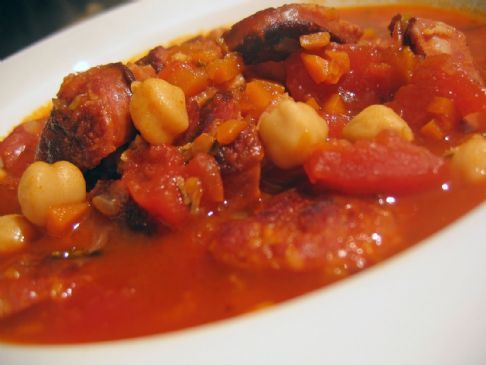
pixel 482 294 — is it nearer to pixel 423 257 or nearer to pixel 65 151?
pixel 423 257

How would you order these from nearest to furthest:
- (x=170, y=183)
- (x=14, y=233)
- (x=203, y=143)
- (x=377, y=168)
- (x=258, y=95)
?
(x=377, y=168), (x=170, y=183), (x=203, y=143), (x=14, y=233), (x=258, y=95)

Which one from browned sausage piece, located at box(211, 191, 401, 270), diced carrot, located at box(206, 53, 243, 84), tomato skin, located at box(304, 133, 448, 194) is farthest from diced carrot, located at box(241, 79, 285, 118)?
browned sausage piece, located at box(211, 191, 401, 270)

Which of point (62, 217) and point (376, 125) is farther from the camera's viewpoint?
point (62, 217)

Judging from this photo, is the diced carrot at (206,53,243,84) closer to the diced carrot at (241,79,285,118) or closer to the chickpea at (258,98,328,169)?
the diced carrot at (241,79,285,118)

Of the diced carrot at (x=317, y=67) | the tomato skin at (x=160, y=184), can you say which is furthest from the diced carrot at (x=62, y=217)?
the diced carrot at (x=317, y=67)

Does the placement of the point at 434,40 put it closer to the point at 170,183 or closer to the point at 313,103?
the point at 313,103

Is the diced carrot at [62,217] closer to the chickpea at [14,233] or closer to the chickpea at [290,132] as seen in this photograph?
the chickpea at [14,233]

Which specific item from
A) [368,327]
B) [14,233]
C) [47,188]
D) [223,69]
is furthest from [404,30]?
[14,233]
